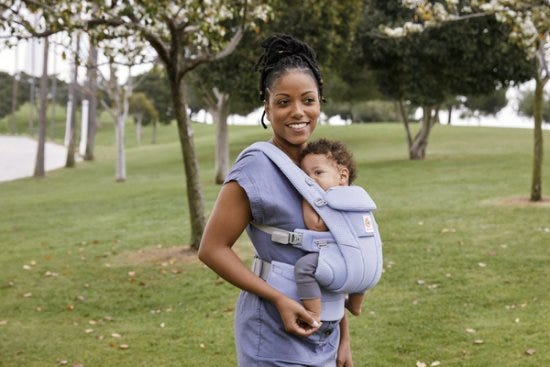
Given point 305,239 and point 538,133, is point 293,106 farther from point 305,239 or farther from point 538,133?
point 538,133

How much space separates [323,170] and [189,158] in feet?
28.6

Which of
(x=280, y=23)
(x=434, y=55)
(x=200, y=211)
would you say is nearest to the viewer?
(x=200, y=211)

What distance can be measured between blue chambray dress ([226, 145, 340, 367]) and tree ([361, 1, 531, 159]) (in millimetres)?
21302

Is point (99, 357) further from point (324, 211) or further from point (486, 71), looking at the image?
point (486, 71)

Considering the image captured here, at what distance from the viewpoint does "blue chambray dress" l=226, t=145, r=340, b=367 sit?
2.70 m

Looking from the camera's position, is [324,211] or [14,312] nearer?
[324,211]

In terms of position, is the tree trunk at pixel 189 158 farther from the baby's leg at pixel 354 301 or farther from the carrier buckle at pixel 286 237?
the carrier buckle at pixel 286 237

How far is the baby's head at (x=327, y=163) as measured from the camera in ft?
9.34

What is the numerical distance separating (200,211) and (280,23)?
39.3ft

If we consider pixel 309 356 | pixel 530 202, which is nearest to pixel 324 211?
pixel 309 356

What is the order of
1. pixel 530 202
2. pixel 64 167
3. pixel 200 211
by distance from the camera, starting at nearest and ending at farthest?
pixel 200 211, pixel 530 202, pixel 64 167

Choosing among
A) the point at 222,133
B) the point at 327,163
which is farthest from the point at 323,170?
the point at 222,133

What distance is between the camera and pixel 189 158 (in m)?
11.4

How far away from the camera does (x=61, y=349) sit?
776 centimetres
